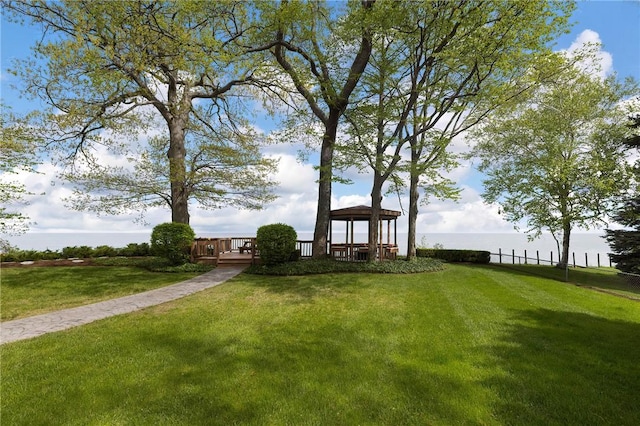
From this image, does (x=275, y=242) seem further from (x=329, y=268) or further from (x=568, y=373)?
(x=568, y=373)

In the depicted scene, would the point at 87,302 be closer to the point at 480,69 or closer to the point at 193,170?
the point at 193,170

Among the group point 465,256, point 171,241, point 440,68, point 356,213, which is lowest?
point 465,256

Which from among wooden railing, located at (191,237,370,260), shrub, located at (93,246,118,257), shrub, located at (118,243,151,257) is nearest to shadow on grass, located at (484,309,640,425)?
wooden railing, located at (191,237,370,260)

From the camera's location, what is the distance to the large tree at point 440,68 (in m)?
9.94

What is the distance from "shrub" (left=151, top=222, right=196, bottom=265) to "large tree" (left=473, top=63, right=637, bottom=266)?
1732cm

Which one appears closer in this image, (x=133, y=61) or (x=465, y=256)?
(x=133, y=61)

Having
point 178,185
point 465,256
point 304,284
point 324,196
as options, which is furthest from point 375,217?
point 178,185

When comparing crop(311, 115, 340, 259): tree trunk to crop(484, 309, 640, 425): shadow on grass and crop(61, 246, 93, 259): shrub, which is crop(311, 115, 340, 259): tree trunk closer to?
crop(484, 309, 640, 425): shadow on grass

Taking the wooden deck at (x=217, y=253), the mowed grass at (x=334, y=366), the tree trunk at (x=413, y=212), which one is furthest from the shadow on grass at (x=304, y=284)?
the tree trunk at (x=413, y=212)

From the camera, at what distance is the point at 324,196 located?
1455 centimetres

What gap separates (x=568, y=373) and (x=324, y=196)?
441 inches

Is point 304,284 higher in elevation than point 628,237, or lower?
lower

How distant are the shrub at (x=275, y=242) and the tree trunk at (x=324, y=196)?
5.85ft

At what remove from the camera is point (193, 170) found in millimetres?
15758
